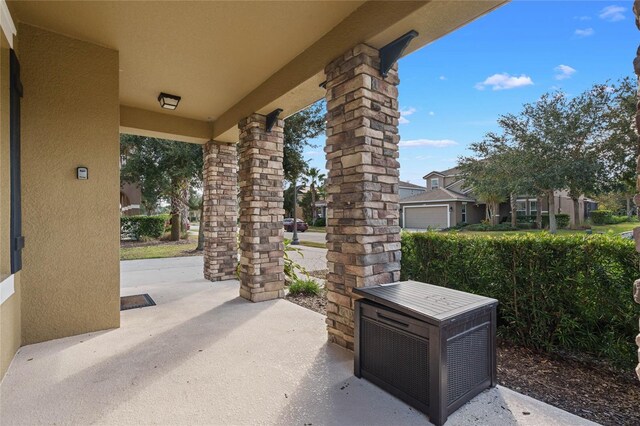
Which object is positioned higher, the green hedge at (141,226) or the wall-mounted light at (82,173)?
the wall-mounted light at (82,173)

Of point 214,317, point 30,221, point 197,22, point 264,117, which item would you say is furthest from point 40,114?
point 214,317

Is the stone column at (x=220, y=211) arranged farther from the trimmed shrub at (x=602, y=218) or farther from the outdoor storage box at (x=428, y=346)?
the trimmed shrub at (x=602, y=218)

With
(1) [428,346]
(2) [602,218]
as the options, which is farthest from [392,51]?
(2) [602,218]

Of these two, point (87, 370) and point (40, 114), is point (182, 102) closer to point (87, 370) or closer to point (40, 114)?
point (40, 114)

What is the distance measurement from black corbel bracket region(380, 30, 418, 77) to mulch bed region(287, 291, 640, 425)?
9.44 ft

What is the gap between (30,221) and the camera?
3.04 meters

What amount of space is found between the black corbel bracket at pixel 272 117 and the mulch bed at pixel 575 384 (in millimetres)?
3991

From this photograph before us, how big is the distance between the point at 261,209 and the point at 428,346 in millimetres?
3300

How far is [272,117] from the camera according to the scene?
452cm

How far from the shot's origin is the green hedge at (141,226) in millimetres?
13875

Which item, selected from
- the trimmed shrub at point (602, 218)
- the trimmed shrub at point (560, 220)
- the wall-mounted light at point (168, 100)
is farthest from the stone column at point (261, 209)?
the trimmed shrub at point (602, 218)

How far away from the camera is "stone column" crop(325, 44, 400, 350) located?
2.75 meters

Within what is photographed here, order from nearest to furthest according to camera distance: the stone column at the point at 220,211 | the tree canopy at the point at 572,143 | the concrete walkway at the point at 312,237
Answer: the stone column at the point at 220,211, the tree canopy at the point at 572,143, the concrete walkway at the point at 312,237

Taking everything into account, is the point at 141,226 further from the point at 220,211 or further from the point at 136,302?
the point at 136,302
